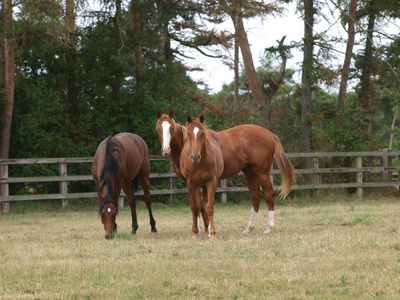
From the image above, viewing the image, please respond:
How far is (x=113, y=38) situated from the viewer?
631 inches

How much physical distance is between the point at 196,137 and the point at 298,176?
9.34 meters

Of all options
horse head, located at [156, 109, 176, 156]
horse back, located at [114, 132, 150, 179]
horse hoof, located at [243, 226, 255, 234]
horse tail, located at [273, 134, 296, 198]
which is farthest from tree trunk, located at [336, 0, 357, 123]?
horse head, located at [156, 109, 176, 156]

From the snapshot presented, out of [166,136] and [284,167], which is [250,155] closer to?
[284,167]

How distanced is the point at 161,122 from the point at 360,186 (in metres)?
9.47

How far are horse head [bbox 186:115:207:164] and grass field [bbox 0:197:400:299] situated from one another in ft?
4.07

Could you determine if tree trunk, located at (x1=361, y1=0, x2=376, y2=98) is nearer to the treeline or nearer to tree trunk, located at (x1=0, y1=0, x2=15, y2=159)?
the treeline

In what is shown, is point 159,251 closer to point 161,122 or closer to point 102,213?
point 102,213

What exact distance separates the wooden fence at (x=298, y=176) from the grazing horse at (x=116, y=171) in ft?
13.6

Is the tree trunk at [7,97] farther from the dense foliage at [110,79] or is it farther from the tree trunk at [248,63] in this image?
the tree trunk at [248,63]

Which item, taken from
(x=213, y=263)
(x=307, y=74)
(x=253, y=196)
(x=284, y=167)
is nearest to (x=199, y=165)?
(x=253, y=196)

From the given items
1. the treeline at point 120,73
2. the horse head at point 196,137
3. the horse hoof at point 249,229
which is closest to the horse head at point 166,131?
the horse head at point 196,137

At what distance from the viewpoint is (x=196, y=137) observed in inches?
308

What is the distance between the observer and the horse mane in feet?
27.2

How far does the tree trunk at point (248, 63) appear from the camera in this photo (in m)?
20.5
